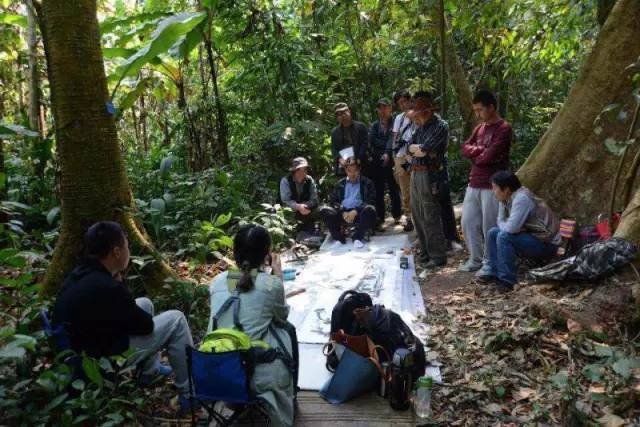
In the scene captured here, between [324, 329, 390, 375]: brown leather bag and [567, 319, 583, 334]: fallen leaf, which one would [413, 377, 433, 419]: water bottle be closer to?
[324, 329, 390, 375]: brown leather bag

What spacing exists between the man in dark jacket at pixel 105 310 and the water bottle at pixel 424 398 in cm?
148

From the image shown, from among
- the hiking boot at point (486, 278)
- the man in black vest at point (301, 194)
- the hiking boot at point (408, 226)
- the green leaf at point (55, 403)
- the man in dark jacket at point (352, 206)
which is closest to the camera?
the green leaf at point (55, 403)

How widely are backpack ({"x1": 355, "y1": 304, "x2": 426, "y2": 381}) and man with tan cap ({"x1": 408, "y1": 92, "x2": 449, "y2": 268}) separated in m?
2.58

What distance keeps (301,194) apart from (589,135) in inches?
152

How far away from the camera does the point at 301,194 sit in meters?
7.81

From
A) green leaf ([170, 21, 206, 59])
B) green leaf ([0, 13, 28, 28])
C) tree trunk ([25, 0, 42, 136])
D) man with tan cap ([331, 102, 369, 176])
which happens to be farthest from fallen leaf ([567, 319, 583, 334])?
green leaf ([0, 13, 28, 28])

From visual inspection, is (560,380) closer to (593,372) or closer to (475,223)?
(593,372)

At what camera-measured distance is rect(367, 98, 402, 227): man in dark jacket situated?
802 cm

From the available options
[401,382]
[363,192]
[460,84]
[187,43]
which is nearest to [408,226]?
[363,192]

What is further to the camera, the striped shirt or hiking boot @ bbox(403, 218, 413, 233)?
hiking boot @ bbox(403, 218, 413, 233)

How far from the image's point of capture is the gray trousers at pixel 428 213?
19.9ft

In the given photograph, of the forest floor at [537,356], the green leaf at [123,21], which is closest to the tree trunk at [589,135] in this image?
the forest floor at [537,356]

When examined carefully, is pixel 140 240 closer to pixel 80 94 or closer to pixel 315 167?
pixel 80 94

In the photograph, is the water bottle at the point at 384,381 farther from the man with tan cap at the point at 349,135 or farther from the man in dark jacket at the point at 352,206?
the man with tan cap at the point at 349,135
